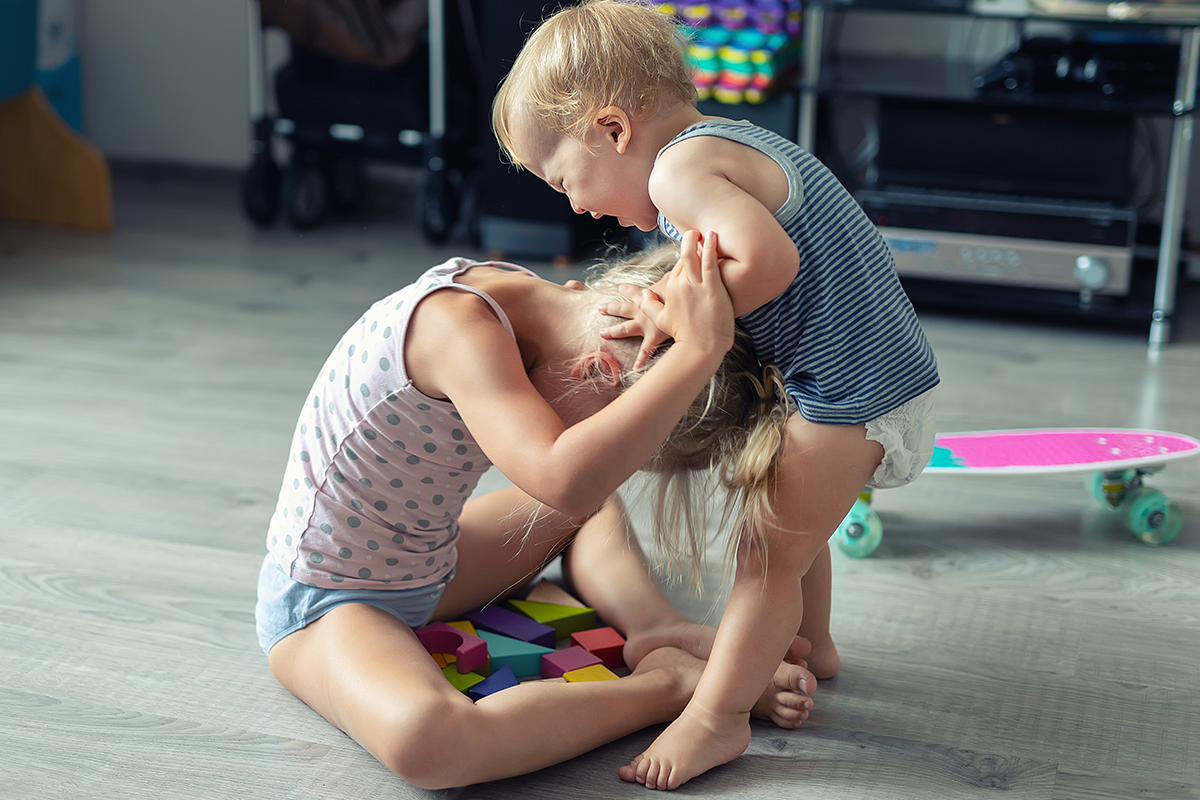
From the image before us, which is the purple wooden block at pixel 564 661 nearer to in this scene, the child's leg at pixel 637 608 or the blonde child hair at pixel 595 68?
the child's leg at pixel 637 608

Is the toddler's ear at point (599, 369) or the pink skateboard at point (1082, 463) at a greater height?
the toddler's ear at point (599, 369)

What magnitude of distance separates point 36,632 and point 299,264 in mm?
1427

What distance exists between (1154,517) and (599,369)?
0.81 m

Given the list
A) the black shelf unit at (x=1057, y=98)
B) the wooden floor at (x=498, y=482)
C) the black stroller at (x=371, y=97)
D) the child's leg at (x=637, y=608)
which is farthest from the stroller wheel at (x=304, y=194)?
the child's leg at (x=637, y=608)

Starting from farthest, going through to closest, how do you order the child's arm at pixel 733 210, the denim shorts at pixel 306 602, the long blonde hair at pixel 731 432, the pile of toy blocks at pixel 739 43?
the pile of toy blocks at pixel 739 43 < the denim shorts at pixel 306 602 < the long blonde hair at pixel 731 432 < the child's arm at pixel 733 210

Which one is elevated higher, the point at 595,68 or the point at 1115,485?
the point at 595,68

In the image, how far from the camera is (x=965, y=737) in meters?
1.06

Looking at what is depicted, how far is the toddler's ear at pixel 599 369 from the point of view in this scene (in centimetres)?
92

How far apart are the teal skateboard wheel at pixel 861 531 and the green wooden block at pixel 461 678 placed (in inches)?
18.4

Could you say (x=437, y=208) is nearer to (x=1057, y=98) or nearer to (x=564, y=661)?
(x=1057, y=98)

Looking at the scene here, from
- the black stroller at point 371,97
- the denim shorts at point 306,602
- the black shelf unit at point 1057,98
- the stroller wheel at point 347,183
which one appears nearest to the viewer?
the denim shorts at point 306,602

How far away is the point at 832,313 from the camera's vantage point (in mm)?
920

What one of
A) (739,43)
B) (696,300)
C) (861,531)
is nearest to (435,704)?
(696,300)

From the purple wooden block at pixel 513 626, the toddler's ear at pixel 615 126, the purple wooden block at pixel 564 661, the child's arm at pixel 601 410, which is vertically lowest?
the purple wooden block at pixel 513 626
